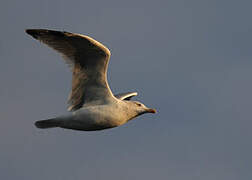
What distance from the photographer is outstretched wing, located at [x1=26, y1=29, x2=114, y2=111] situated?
2319 centimetres

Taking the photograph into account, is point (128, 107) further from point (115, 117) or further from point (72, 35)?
point (72, 35)

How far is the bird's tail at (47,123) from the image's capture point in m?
23.9

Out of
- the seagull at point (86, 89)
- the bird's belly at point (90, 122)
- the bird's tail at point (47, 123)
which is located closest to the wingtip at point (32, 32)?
the seagull at point (86, 89)

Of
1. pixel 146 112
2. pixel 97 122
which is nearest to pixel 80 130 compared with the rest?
pixel 97 122

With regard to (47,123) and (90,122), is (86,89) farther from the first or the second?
(47,123)

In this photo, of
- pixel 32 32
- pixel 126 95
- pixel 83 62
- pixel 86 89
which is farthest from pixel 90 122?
pixel 126 95

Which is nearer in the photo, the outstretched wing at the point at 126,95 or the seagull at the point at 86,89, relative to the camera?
the seagull at the point at 86,89

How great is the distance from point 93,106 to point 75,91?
0.77 m

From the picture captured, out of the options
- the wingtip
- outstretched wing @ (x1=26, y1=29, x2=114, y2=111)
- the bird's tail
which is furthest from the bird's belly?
the wingtip

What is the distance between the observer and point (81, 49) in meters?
23.5

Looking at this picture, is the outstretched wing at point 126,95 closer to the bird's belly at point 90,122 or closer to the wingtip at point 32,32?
the bird's belly at point 90,122

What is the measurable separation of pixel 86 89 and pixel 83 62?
0.94 m

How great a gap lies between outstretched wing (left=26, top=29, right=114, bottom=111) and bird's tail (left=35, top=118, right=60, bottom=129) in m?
0.91

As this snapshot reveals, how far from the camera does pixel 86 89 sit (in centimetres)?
2442
